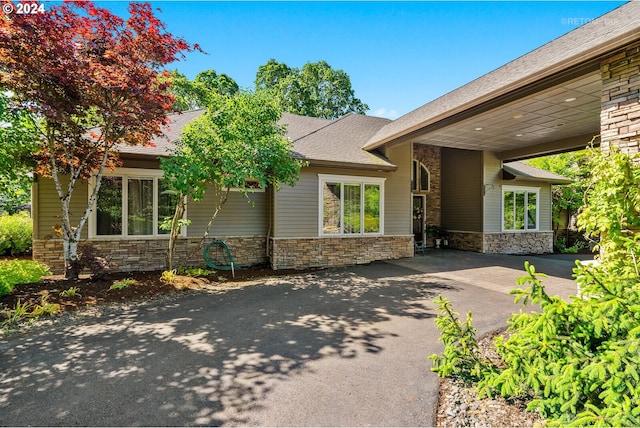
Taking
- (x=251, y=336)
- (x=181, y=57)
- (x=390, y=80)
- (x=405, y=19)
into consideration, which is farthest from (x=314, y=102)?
(x=251, y=336)

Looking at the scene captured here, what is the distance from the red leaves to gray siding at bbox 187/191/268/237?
2733mm

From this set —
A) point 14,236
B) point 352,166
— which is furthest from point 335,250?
point 14,236

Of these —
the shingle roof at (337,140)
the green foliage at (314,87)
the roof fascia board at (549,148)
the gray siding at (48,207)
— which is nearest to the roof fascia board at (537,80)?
the shingle roof at (337,140)

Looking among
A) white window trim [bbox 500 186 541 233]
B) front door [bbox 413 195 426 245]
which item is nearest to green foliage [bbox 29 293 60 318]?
front door [bbox 413 195 426 245]

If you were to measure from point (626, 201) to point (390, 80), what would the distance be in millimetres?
8278

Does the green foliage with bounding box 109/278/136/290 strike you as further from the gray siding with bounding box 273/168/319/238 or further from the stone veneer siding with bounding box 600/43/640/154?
the stone veneer siding with bounding box 600/43/640/154

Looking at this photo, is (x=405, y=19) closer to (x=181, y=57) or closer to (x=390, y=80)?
(x=390, y=80)

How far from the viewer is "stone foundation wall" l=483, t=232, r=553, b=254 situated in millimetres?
12334

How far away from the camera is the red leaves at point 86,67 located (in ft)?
16.8

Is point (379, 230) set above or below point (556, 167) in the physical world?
below

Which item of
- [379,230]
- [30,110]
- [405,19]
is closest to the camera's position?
[30,110]

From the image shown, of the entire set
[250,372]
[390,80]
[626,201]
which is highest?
[390,80]

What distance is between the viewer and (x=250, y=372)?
3240 mm

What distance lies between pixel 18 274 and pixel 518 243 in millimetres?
16246
